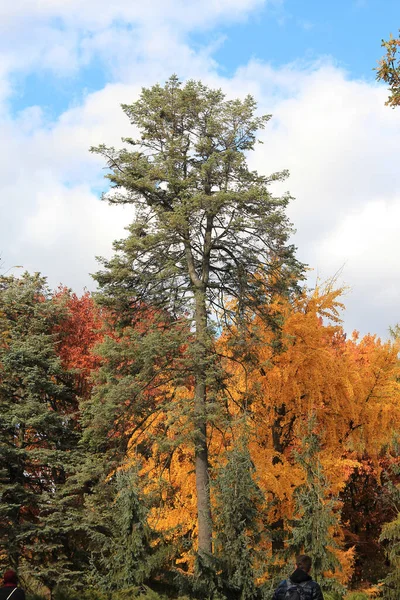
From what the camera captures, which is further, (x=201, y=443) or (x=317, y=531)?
(x=201, y=443)

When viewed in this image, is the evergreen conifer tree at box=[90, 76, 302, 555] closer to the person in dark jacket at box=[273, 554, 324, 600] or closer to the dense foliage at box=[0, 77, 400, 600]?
the dense foliage at box=[0, 77, 400, 600]

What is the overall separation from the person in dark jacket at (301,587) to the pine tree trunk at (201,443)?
867 centimetres

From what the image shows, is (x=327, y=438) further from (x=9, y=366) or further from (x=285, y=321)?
(x=9, y=366)

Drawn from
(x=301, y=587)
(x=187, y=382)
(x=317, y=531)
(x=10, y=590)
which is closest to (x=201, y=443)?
(x=187, y=382)

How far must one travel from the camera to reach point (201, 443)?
61.0ft

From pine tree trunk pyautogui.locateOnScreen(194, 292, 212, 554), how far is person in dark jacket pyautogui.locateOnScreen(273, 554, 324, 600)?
8.67 m

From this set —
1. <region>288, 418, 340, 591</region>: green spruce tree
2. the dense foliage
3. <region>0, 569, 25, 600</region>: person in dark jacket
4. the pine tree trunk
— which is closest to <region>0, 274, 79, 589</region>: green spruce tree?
the dense foliage

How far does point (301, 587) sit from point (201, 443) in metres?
9.93

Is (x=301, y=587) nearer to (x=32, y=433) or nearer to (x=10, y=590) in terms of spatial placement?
(x=10, y=590)

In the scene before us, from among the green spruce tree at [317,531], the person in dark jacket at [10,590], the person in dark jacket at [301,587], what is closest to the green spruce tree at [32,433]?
the green spruce tree at [317,531]

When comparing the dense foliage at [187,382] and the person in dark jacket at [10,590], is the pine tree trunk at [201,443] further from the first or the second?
the person in dark jacket at [10,590]

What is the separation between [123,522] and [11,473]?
770 cm

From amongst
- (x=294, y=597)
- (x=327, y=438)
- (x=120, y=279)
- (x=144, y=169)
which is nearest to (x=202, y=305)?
(x=120, y=279)

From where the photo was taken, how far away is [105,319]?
20453 millimetres
